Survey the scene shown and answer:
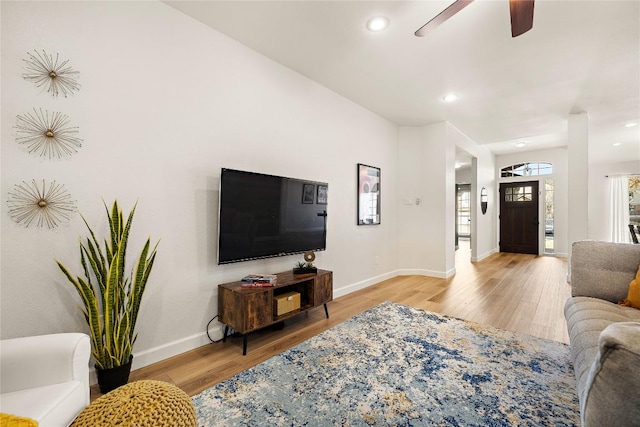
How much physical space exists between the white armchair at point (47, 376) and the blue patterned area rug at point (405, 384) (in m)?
0.66

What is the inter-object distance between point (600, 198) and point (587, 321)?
30.4 feet

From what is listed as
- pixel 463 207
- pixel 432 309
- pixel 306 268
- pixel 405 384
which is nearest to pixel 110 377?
pixel 306 268

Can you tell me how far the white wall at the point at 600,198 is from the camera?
7914 mm

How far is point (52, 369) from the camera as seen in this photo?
1170 millimetres

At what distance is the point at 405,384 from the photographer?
1.84 meters

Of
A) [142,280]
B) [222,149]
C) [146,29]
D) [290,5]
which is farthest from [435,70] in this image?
[142,280]

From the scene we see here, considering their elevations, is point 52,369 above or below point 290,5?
below

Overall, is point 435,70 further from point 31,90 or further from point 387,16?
point 31,90

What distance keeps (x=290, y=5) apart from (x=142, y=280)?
7.43 feet

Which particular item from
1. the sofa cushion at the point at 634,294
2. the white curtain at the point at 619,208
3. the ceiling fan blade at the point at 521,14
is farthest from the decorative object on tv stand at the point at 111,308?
the white curtain at the point at 619,208

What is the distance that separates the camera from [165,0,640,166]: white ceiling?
7.28ft

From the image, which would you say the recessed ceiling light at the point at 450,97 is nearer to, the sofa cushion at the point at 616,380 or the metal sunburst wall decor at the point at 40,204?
the sofa cushion at the point at 616,380

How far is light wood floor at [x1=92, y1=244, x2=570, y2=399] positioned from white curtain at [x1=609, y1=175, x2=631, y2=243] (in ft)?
12.7

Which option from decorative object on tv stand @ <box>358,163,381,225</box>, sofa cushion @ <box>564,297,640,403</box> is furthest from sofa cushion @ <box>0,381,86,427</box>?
decorative object on tv stand @ <box>358,163,381,225</box>
